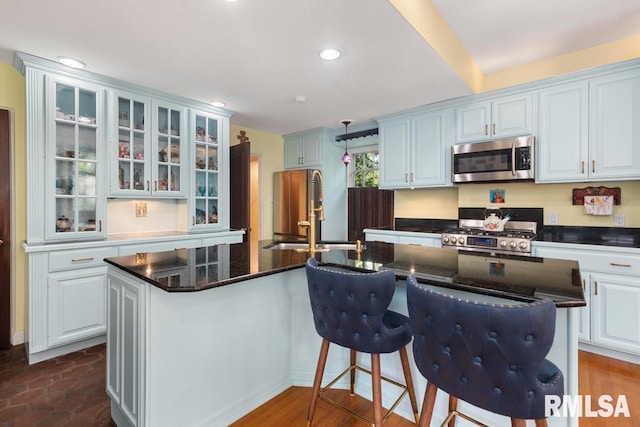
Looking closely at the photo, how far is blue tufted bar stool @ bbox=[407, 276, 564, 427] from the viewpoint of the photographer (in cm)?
91

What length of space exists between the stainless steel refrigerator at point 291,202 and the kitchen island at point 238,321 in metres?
2.56

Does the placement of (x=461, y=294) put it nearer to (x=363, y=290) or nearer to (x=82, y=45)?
(x=363, y=290)

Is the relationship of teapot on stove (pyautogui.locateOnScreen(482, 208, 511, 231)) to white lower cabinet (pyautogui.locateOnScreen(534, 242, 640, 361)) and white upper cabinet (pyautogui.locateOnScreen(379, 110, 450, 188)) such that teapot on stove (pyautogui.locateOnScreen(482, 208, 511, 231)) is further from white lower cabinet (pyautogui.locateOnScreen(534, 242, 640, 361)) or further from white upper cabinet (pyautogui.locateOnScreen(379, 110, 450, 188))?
white lower cabinet (pyautogui.locateOnScreen(534, 242, 640, 361))

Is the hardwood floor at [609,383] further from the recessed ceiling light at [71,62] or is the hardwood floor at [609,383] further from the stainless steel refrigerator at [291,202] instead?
the recessed ceiling light at [71,62]

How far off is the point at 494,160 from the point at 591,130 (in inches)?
30.8

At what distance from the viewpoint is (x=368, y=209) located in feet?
15.4

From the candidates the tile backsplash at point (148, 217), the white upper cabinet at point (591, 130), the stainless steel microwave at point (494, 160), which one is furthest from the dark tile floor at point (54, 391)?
the white upper cabinet at point (591, 130)

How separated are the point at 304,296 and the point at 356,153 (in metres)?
3.25

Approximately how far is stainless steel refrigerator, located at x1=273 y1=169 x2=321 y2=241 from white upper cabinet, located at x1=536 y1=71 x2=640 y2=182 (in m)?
2.74

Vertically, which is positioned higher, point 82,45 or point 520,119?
point 82,45

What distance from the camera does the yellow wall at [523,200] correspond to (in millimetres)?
2850

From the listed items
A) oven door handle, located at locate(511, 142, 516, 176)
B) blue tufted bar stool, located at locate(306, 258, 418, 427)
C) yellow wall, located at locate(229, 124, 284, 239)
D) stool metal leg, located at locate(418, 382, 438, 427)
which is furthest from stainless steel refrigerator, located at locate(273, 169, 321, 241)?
stool metal leg, located at locate(418, 382, 438, 427)

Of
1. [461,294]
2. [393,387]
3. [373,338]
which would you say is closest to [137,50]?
[373,338]

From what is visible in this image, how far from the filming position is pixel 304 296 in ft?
6.64
